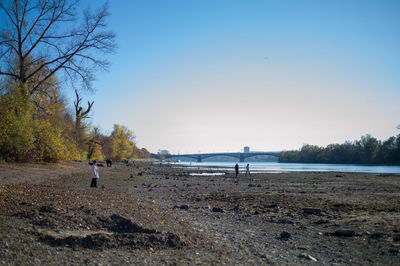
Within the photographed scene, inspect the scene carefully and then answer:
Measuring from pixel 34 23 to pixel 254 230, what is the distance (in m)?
22.9

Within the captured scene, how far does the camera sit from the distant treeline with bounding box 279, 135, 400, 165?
359 feet

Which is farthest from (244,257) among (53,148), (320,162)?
(320,162)

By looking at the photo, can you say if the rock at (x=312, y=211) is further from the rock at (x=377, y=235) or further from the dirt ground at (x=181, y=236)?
the rock at (x=377, y=235)

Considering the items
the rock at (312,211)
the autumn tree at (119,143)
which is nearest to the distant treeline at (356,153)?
the autumn tree at (119,143)

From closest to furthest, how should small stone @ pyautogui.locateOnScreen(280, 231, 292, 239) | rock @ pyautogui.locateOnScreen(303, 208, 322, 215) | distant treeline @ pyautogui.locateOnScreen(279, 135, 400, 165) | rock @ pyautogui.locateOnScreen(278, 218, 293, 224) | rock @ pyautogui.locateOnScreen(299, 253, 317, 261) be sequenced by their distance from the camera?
rock @ pyautogui.locateOnScreen(299, 253, 317, 261) < small stone @ pyautogui.locateOnScreen(280, 231, 292, 239) < rock @ pyautogui.locateOnScreen(278, 218, 293, 224) < rock @ pyautogui.locateOnScreen(303, 208, 322, 215) < distant treeline @ pyautogui.locateOnScreen(279, 135, 400, 165)

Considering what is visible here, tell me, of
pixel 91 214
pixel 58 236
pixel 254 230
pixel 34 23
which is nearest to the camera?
pixel 58 236

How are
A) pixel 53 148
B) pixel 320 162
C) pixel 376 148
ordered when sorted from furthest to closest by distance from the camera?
pixel 320 162, pixel 376 148, pixel 53 148

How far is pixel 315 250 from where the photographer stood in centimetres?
829

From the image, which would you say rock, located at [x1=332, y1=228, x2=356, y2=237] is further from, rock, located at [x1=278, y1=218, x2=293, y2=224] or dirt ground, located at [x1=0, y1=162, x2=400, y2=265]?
rock, located at [x1=278, y1=218, x2=293, y2=224]

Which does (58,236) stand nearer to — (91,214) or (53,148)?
(91,214)

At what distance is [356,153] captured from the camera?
12556 centimetres

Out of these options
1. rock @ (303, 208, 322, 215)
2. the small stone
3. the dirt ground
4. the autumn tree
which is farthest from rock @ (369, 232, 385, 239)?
the autumn tree

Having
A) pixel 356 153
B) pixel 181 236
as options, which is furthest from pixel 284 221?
pixel 356 153

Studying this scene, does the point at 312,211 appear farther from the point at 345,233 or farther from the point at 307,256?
the point at 307,256
